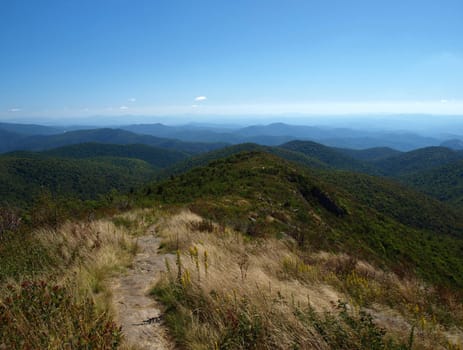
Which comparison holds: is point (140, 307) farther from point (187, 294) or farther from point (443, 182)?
point (443, 182)

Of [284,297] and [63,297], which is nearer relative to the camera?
[63,297]

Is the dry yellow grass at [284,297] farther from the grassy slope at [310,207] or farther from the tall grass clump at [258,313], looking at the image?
the grassy slope at [310,207]

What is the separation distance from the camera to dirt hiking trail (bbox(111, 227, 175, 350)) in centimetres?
255

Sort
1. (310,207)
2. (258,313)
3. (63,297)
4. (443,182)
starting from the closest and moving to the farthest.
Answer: (258,313) < (63,297) < (310,207) < (443,182)

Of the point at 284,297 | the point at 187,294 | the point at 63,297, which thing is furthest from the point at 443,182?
the point at 63,297

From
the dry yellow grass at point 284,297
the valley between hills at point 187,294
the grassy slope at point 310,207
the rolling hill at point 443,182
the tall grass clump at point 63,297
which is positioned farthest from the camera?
the rolling hill at point 443,182

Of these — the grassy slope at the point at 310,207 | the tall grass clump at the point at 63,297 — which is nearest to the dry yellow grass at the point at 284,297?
the tall grass clump at the point at 63,297

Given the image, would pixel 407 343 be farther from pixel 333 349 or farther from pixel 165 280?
pixel 165 280

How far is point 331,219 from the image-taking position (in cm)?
2503

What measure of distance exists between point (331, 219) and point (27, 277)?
25596mm

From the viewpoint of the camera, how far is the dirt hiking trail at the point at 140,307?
2551mm

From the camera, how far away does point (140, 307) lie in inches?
126

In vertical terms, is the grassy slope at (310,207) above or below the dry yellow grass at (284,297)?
below

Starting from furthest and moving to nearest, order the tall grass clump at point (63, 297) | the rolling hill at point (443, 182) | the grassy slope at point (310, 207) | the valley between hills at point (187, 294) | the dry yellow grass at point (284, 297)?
the rolling hill at point (443, 182) < the grassy slope at point (310, 207) < the dry yellow grass at point (284, 297) < the valley between hills at point (187, 294) < the tall grass clump at point (63, 297)
